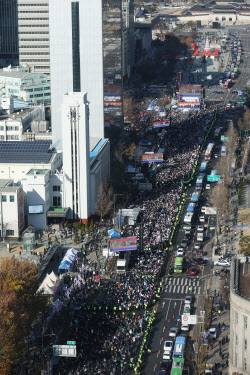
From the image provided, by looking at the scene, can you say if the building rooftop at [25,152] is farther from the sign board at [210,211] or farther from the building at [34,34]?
the building at [34,34]

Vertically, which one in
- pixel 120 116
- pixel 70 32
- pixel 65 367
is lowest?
pixel 65 367

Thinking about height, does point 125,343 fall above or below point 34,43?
below

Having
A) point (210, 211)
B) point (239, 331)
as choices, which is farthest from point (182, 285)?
point (210, 211)

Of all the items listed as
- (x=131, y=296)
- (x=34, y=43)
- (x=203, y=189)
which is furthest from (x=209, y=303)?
(x=34, y=43)

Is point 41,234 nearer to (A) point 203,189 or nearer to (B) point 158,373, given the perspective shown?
(A) point 203,189

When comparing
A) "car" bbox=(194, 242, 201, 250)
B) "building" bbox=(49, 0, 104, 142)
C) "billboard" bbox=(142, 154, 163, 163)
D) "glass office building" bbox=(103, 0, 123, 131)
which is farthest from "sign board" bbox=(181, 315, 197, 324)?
"glass office building" bbox=(103, 0, 123, 131)

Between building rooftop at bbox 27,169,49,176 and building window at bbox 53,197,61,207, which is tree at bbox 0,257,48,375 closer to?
building rooftop at bbox 27,169,49,176

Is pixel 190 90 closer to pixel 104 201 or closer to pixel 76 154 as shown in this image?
pixel 104 201
